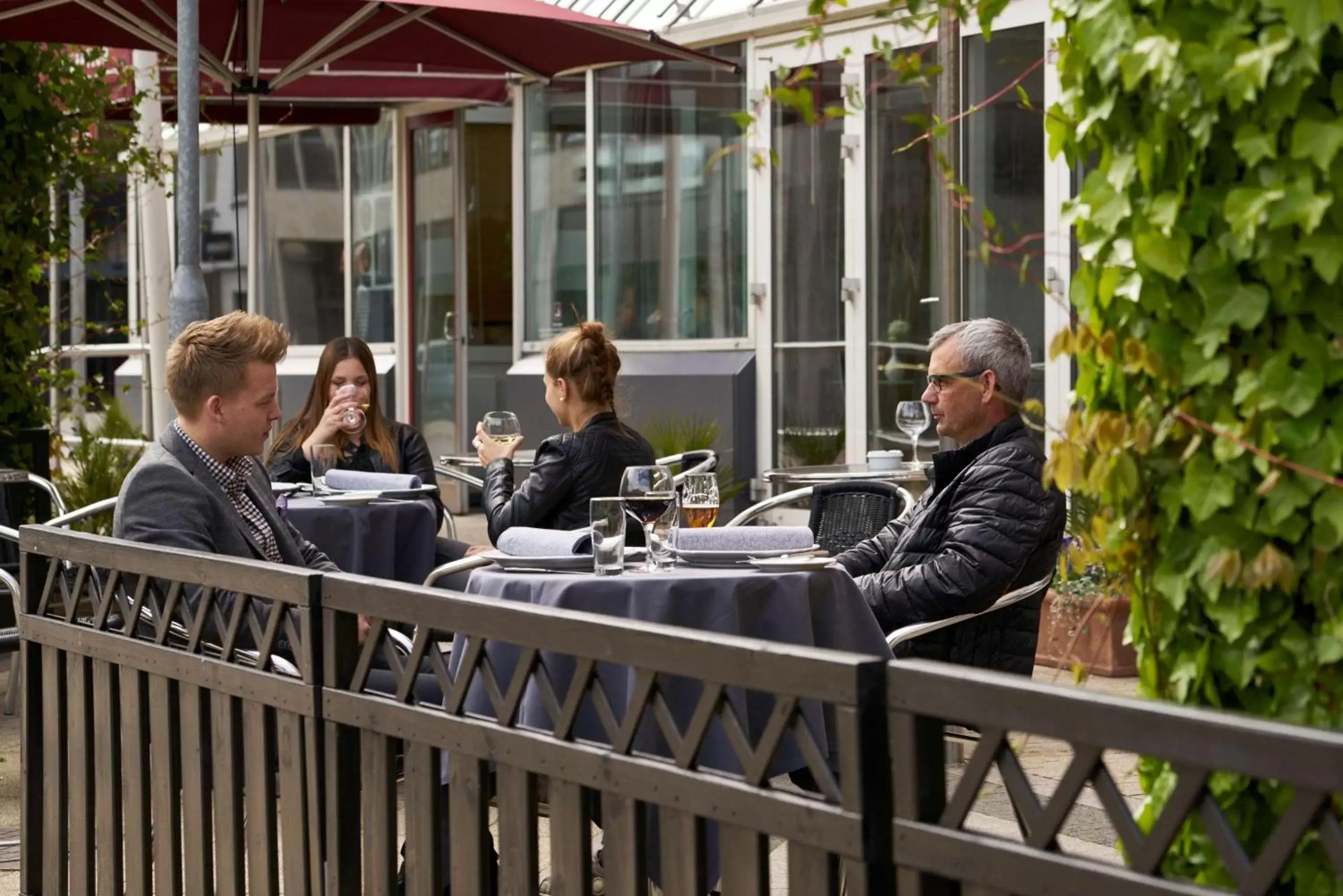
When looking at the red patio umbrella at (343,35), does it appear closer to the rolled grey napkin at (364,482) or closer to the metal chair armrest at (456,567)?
the rolled grey napkin at (364,482)

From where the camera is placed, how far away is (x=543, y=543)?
147 inches

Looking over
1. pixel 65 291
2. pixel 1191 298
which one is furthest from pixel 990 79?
pixel 65 291

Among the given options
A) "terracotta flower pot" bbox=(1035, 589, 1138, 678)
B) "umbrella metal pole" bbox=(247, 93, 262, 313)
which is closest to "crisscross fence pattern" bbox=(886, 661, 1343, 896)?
"terracotta flower pot" bbox=(1035, 589, 1138, 678)

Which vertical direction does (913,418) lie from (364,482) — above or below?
above

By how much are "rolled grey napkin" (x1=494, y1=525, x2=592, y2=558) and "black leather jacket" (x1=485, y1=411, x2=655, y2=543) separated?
169 centimetres

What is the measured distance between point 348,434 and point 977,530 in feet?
9.94

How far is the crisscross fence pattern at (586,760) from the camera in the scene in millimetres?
1996

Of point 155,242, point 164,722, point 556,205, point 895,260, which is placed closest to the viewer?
point 164,722

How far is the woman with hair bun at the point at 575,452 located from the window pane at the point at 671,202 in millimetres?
5161

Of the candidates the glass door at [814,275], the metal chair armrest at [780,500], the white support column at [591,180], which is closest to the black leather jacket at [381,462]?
the metal chair armrest at [780,500]

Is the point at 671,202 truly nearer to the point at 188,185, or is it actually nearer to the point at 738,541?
the point at 188,185

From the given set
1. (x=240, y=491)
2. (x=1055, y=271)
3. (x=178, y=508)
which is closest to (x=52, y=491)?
(x=240, y=491)

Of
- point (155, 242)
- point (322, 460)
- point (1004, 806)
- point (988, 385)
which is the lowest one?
point (1004, 806)

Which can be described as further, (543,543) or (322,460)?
(322,460)
